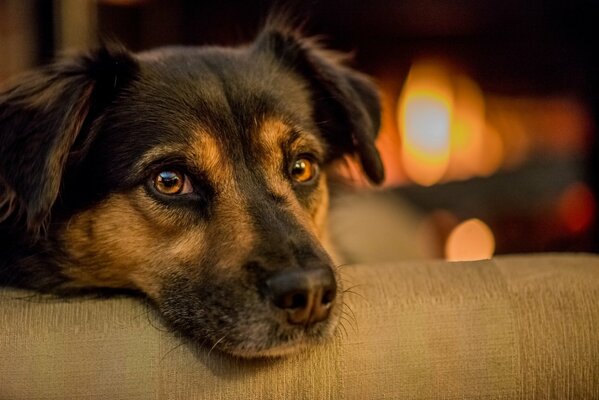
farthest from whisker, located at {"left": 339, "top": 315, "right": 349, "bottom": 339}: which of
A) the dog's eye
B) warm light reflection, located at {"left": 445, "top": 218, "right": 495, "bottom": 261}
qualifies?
warm light reflection, located at {"left": 445, "top": 218, "right": 495, "bottom": 261}

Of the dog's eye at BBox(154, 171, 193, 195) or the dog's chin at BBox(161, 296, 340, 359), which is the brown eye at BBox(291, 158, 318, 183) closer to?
the dog's eye at BBox(154, 171, 193, 195)

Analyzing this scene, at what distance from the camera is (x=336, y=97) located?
200 centimetres

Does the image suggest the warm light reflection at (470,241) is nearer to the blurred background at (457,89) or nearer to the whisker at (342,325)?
the blurred background at (457,89)

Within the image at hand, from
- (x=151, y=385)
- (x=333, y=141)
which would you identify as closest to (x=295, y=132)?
(x=333, y=141)

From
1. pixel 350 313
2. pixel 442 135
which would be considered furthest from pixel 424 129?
pixel 350 313

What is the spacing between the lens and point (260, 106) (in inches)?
69.5

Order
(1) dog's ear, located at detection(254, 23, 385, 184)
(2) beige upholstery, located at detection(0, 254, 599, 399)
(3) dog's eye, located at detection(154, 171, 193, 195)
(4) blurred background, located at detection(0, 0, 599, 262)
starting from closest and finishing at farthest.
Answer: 1. (2) beige upholstery, located at detection(0, 254, 599, 399)
2. (3) dog's eye, located at detection(154, 171, 193, 195)
3. (1) dog's ear, located at detection(254, 23, 385, 184)
4. (4) blurred background, located at detection(0, 0, 599, 262)

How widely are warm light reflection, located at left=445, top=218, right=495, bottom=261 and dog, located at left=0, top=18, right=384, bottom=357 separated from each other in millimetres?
2186

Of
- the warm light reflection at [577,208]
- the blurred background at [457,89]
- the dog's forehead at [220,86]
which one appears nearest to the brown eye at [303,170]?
the dog's forehead at [220,86]

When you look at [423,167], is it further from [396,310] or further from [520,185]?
[396,310]

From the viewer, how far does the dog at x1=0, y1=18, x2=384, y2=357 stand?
1401 millimetres

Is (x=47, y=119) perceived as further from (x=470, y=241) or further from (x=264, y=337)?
(x=470, y=241)

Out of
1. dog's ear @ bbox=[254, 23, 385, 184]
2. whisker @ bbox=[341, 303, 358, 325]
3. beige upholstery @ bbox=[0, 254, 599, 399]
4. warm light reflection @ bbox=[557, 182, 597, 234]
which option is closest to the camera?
beige upholstery @ bbox=[0, 254, 599, 399]

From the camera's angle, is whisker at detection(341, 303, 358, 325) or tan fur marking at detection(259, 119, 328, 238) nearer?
whisker at detection(341, 303, 358, 325)
